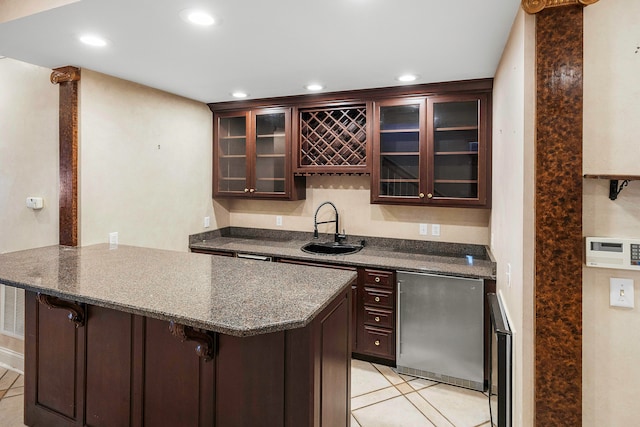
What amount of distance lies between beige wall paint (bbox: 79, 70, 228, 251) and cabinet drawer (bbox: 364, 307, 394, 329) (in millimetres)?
1942

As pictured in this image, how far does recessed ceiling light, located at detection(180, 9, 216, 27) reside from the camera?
6.00 ft

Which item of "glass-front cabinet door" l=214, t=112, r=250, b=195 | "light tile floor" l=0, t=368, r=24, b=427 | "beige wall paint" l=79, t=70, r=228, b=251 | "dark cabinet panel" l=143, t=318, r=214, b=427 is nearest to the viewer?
"dark cabinet panel" l=143, t=318, r=214, b=427

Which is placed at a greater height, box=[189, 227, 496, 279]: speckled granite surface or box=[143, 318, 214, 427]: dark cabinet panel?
box=[189, 227, 496, 279]: speckled granite surface

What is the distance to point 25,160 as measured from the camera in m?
2.93

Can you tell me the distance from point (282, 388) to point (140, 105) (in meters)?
2.69

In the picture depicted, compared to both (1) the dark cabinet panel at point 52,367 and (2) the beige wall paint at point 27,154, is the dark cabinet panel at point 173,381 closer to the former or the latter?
(1) the dark cabinet panel at point 52,367

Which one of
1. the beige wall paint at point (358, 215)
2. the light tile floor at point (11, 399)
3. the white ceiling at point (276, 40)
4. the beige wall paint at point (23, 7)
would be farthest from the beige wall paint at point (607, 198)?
the light tile floor at point (11, 399)

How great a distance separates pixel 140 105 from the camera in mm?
3158

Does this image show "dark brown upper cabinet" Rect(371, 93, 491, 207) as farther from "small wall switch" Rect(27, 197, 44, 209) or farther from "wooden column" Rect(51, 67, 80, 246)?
"small wall switch" Rect(27, 197, 44, 209)

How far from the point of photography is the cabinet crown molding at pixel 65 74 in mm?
2648

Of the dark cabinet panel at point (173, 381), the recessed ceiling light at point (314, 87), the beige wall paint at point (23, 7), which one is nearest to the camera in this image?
the dark cabinet panel at point (173, 381)

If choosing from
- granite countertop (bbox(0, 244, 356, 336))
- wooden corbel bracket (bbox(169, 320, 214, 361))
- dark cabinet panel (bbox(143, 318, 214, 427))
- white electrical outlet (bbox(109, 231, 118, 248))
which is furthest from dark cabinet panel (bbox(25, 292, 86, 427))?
wooden corbel bracket (bbox(169, 320, 214, 361))

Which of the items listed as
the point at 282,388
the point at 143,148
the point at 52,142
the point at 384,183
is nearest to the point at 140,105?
the point at 143,148

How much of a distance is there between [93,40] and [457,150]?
270cm
